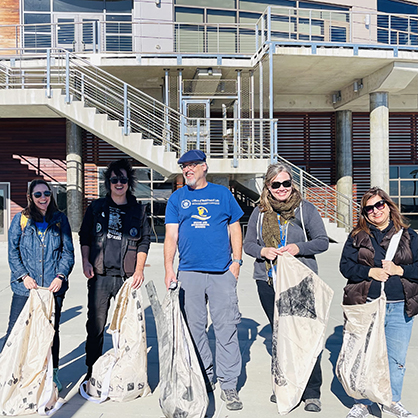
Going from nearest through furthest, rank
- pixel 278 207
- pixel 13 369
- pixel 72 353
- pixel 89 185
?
pixel 13 369, pixel 278 207, pixel 72 353, pixel 89 185

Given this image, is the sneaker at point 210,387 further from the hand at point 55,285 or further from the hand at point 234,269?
the hand at point 55,285

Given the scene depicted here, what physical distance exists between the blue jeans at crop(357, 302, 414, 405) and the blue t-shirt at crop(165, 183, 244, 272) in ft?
3.92

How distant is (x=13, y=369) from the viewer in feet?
10.9

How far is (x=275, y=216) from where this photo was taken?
358 centimetres

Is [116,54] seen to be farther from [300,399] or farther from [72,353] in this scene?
[300,399]

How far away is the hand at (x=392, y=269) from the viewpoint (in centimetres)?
312

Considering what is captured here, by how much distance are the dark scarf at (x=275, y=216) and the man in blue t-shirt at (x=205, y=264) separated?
0.28 m

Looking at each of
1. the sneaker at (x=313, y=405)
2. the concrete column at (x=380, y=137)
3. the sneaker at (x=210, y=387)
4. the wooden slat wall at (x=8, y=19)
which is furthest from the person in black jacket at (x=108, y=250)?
the wooden slat wall at (x=8, y=19)

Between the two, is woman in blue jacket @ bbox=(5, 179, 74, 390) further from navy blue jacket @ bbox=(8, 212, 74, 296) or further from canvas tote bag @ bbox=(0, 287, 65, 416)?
canvas tote bag @ bbox=(0, 287, 65, 416)

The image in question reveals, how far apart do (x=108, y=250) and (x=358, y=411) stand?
2.14 m

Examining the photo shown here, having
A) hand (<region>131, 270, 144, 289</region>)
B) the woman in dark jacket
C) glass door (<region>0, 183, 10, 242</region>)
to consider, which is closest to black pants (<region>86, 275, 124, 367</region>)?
hand (<region>131, 270, 144, 289</region>)

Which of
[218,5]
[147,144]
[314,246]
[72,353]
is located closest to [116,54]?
[147,144]

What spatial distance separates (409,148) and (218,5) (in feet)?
31.0

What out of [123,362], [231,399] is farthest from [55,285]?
[231,399]
